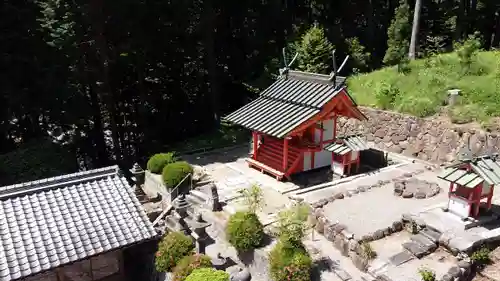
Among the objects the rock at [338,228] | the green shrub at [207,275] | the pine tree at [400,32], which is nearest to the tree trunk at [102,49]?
the green shrub at [207,275]

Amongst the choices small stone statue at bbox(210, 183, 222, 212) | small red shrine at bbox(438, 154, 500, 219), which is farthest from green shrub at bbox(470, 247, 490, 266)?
small stone statue at bbox(210, 183, 222, 212)

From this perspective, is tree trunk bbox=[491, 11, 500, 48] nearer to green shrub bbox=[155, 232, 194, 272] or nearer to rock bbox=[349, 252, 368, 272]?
A: rock bbox=[349, 252, 368, 272]

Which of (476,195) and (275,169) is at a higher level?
(476,195)

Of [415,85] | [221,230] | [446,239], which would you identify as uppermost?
[415,85]

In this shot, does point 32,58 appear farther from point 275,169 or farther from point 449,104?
point 449,104

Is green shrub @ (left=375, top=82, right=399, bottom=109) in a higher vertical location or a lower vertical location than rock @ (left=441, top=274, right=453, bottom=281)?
higher

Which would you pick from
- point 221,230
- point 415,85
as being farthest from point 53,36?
point 415,85
